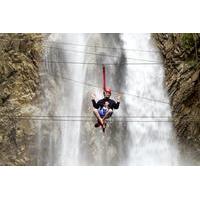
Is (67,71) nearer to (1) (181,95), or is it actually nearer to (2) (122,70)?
(2) (122,70)

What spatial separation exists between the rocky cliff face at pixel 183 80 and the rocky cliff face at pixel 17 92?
119cm

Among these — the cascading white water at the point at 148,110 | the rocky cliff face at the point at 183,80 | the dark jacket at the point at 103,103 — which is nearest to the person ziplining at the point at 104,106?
the dark jacket at the point at 103,103

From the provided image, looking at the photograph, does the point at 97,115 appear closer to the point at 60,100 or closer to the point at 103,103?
the point at 103,103

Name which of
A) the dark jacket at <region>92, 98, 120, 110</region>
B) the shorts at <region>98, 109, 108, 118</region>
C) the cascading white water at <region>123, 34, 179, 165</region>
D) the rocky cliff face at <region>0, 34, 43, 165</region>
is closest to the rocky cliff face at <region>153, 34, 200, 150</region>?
the cascading white water at <region>123, 34, 179, 165</region>

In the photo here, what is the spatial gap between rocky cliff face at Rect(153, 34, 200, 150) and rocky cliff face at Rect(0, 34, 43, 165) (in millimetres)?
1186

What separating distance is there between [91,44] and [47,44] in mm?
414

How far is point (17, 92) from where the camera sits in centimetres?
508

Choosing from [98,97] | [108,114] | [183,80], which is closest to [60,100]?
[98,97]

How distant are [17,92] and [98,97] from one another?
0.76 meters
